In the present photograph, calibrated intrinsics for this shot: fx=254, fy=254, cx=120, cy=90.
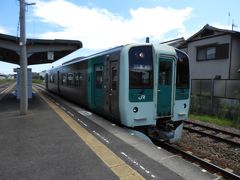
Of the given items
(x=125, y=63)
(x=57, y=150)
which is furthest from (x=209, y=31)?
(x=57, y=150)

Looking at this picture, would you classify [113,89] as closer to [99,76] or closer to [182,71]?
[99,76]

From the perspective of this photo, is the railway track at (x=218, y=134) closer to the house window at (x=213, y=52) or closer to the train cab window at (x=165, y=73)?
the train cab window at (x=165, y=73)

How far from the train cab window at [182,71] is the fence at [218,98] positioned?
191 inches

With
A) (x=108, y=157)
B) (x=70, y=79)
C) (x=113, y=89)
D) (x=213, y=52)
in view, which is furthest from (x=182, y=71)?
(x=213, y=52)

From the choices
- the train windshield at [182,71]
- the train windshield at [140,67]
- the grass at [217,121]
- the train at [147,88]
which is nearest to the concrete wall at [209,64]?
the grass at [217,121]

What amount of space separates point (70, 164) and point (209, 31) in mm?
19389

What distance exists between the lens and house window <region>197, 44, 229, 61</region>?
18641 mm

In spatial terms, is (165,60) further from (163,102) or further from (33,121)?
(33,121)

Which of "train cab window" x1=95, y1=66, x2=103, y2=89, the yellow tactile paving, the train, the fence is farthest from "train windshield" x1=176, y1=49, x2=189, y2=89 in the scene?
the fence

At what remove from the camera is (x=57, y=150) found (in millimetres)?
5203

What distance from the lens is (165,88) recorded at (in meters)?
7.49

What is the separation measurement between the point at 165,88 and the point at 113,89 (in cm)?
153

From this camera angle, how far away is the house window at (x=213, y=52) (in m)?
18.6

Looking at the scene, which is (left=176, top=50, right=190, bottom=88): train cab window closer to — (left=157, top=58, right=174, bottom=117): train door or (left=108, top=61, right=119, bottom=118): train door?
(left=157, top=58, right=174, bottom=117): train door
